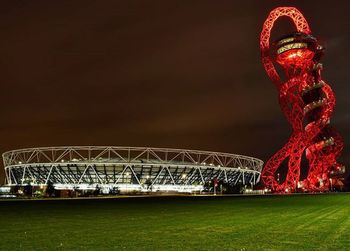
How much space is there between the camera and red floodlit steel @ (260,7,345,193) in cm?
7006

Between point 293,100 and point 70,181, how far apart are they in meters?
63.1

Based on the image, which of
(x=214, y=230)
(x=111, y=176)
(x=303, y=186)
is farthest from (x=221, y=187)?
(x=214, y=230)

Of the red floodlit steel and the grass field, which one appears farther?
the red floodlit steel

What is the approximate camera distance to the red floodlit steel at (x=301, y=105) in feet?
230

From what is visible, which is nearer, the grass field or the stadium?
the grass field

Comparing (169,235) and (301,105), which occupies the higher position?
(301,105)

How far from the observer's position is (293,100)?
230 ft

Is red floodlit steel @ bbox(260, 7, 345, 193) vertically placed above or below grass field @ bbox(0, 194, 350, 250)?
above

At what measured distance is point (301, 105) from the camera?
2886 inches

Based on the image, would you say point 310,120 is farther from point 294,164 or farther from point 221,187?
point 221,187

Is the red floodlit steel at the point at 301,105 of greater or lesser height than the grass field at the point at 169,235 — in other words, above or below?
above

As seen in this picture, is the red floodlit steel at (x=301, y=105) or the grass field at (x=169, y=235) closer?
the grass field at (x=169, y=235)

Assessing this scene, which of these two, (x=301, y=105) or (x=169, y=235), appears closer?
(x=169, y=235)

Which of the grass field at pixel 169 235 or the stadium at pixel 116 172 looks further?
the stadium at pixel 116 172
